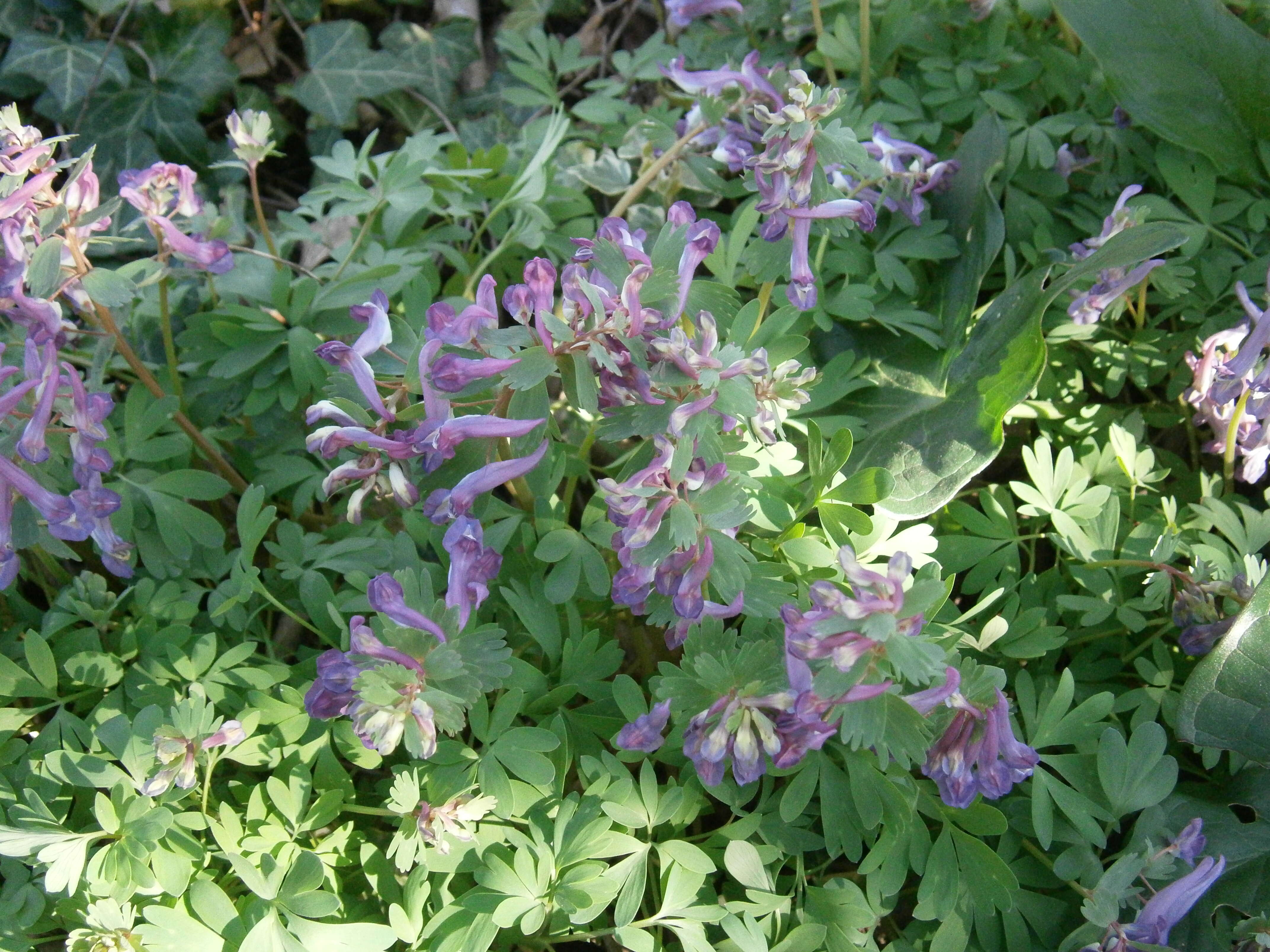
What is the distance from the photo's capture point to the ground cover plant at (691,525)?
1257mm

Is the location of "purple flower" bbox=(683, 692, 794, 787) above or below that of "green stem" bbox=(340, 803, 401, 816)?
above

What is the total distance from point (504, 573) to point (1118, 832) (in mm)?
1065

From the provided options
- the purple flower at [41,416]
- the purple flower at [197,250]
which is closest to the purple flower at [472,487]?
the purple flower at [41,416]

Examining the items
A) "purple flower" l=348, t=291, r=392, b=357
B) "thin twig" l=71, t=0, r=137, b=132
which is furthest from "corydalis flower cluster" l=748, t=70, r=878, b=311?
"thin twig" l=71, t=0, r=137, b=132

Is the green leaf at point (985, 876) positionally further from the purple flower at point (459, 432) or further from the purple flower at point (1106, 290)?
the purple flower at point (1106, 290)

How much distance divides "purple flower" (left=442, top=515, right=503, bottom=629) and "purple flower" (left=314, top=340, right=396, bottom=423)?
20 cm

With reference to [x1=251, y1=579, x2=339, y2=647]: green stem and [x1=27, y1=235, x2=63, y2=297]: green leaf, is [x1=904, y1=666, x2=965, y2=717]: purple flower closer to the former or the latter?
[x1=251, y1=579, x2=339, y2=647]: green stem

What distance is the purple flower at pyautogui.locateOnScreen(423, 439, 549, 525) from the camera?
128 cm

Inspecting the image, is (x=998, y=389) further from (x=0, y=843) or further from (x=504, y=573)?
(x=0, y=843)

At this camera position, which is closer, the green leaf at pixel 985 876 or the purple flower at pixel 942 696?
the purple flower at pixel 942 696

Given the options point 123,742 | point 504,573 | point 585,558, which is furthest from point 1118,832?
point 123,742

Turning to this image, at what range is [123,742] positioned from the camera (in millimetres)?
1415

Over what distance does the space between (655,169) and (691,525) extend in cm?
Result: 107

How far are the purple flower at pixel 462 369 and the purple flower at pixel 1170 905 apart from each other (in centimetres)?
115
